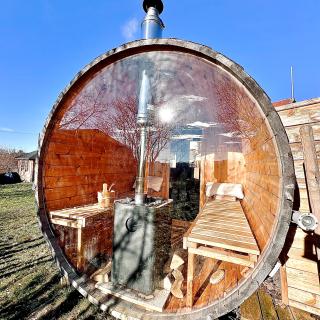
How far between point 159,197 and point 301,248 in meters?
2.64

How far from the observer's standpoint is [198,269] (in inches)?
158

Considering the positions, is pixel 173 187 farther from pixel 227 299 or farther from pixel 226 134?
pixel 227 299

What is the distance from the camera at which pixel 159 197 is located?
15.5 feet

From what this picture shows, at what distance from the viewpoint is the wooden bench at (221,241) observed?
2.56 m

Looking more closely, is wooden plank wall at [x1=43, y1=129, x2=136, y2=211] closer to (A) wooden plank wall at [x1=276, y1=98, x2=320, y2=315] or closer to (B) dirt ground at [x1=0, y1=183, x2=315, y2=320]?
(B) dirt ground at [x1=0, y1=183, x2=315, y2=320]

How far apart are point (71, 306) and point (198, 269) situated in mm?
2197

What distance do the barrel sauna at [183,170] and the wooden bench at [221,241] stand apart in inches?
0.5

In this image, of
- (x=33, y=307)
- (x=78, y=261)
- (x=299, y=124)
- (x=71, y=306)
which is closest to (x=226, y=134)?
(x=299, y=124)

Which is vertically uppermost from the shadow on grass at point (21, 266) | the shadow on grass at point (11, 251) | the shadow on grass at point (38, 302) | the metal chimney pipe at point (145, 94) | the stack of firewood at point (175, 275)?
the metal chimney pipe at point (145, 94)

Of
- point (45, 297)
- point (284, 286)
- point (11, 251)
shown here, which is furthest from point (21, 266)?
point (284, 286)

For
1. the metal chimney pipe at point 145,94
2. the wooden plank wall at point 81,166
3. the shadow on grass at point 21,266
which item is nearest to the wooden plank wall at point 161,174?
the wooden plank wall at point 81,166

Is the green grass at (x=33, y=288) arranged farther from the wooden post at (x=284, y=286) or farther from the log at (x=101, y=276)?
the wooden post at (x=284, y=286)

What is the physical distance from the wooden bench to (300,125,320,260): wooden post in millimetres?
711

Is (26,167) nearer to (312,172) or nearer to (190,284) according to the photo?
(190,284)
